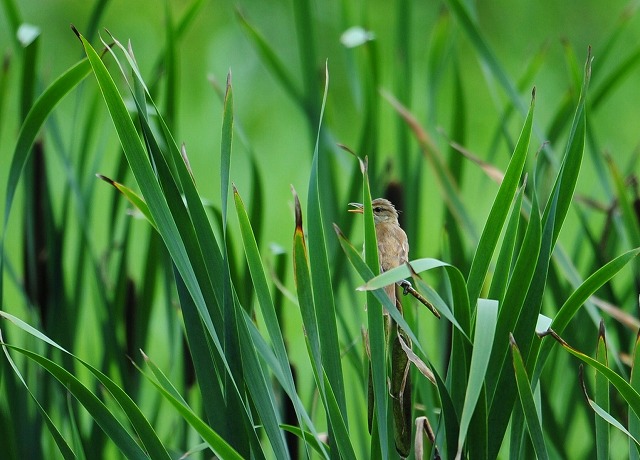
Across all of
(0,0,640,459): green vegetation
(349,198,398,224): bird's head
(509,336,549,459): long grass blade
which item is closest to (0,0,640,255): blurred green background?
(0,0,640,459): green vegetation

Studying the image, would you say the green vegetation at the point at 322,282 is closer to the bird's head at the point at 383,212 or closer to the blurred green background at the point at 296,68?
the bird's head at the point at 383,212

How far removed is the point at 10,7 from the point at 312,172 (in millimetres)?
488

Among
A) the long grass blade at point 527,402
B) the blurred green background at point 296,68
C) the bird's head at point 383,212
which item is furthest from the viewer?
the blurred green background at point 296,68

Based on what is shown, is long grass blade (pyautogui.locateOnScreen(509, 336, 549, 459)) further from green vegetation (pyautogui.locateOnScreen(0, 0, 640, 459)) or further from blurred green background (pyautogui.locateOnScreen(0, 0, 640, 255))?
blurred green background (pyautogui.locateOnScreen(0, 0, 640, 255))

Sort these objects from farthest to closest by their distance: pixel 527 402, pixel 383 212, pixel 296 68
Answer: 1. pixel 296 68
2. pixel 383 212
3. pixel 527 402

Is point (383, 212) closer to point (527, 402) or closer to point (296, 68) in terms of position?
point (527, 402)

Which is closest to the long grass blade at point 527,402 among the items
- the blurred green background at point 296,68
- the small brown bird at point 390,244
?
the small brown bird at point 390,244

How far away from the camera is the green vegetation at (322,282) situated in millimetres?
520

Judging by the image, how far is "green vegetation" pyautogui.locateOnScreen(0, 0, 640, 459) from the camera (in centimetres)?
52

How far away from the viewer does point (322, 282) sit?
20.9 inches

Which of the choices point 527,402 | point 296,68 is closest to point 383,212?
point 527,402

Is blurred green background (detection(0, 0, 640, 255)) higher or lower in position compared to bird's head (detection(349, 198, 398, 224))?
higher

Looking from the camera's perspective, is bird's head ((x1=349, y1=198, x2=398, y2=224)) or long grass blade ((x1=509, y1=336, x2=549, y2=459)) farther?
bird's head ((x1=349, y1=198, x2=398, y2=224))

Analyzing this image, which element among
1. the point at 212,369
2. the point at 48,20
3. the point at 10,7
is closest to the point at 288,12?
the point at 48,20
